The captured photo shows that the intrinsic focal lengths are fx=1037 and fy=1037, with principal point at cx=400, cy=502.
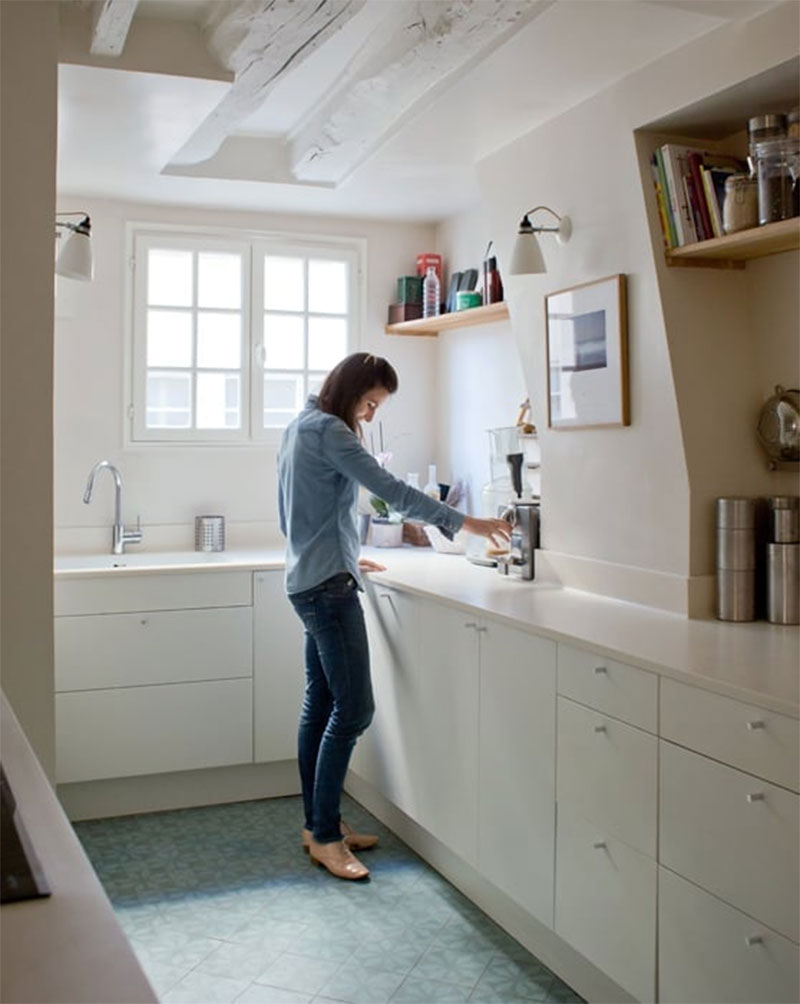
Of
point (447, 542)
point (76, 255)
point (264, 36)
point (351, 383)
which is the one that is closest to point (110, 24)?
point (264, 36)

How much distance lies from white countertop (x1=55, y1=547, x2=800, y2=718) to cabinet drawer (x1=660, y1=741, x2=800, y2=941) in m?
0.16

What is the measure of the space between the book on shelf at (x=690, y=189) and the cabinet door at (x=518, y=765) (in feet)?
3.61

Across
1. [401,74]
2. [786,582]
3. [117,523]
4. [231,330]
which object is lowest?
[786,582]

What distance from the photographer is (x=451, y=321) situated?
14.0 feet

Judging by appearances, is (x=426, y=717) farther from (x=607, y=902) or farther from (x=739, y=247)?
(x=739, y=247)

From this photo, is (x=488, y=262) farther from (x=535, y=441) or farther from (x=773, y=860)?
(x=773, y=860)

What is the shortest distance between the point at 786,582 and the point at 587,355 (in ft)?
2.92

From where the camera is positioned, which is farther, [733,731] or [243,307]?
[243,307]

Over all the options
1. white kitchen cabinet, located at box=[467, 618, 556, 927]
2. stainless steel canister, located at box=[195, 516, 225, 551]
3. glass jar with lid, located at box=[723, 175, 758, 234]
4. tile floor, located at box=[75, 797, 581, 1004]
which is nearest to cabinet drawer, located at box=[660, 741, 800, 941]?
white kitchen cabinet, located at box=[467, 618, 556, 927]

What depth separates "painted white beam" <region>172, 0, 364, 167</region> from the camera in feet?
8.01

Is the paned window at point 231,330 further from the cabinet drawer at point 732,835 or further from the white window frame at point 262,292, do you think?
Answer: the cabinet drawer at point 732,835

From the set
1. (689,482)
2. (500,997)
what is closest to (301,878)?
(500,997)

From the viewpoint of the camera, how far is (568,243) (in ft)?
10.0

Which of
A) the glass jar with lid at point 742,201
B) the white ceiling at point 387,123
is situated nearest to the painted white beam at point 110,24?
the white ceiling at point 387,123
